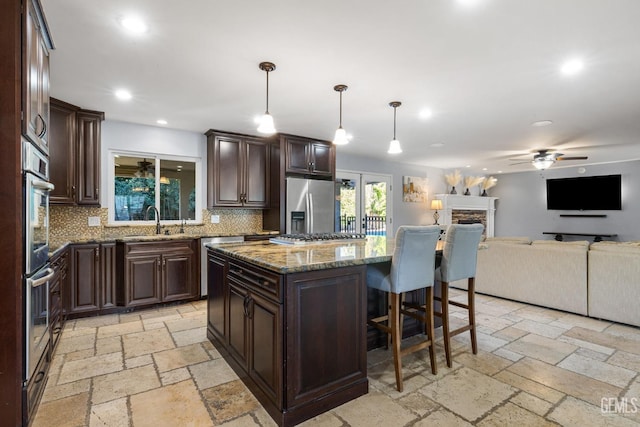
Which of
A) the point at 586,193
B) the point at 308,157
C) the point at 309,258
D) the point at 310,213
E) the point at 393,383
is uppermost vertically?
the point at 308,157

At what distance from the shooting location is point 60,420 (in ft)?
6.02

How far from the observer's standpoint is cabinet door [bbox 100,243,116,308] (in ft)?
12.3

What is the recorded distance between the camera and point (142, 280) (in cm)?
390

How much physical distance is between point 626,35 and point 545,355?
2.41 metres

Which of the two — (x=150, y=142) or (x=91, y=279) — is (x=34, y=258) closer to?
(x=91, y=279)

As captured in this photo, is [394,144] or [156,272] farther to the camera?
[156,272]

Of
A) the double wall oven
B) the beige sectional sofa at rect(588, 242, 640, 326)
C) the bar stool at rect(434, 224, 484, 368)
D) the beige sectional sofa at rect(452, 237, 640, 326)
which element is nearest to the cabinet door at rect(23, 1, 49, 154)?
the double wall oven

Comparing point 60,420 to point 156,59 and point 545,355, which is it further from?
point 545,355

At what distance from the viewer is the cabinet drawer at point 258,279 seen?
1777 mm

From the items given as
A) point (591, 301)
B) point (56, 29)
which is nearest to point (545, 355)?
point (591, 301)

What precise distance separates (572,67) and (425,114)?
59.5 inches

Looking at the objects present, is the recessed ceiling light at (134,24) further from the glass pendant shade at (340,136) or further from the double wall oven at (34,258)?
the glass pendant shade at (340,136)

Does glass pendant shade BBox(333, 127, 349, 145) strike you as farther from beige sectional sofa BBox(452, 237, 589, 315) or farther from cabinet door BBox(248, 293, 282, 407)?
beige sectional sofa BBox(452, 237, 589, 315)

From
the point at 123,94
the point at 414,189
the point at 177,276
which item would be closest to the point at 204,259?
the point at 177,276
